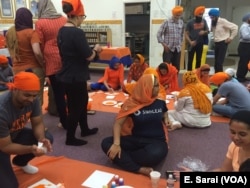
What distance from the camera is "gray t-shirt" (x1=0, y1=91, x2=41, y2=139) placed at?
159 cm

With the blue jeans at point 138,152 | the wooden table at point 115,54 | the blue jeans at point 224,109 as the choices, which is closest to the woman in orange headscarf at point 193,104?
the blue jeans at point 224,109

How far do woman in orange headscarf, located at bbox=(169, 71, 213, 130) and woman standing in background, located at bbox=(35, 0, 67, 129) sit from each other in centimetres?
128

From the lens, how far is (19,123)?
5.85ft

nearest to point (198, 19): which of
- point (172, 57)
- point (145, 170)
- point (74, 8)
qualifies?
point (172, 57)

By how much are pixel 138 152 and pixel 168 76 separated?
2096 mm

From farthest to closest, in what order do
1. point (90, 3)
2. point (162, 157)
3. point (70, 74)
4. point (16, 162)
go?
point (90, 3) → point (70, 74) → point (162, 157) → point (16, 162)

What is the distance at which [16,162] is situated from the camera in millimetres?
2010

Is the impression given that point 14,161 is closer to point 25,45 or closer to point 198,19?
point 25,45

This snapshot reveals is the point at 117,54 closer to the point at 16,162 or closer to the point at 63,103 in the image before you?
the point at 63,103

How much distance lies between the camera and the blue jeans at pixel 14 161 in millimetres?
1665

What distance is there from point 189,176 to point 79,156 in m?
1.57

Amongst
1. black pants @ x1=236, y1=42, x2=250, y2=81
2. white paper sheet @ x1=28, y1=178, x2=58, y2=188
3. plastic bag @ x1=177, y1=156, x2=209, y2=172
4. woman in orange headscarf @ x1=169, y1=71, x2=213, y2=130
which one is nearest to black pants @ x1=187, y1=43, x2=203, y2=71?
black pants @ x1=236, y1=42, x2=250, y2=81

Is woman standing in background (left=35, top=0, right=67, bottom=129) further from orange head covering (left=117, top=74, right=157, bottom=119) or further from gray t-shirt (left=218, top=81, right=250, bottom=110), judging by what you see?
gray t-shirt (left=218, top=81, right=250, bottom=110)

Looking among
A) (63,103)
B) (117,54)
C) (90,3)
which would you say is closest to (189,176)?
(63,103)
